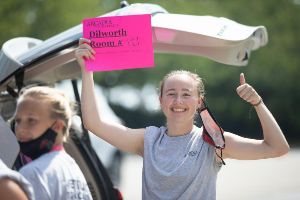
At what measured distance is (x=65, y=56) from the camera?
4422 millimetres

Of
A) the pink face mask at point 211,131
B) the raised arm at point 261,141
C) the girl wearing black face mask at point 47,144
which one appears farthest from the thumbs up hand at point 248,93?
the girl wearing black face mask at point 47,144

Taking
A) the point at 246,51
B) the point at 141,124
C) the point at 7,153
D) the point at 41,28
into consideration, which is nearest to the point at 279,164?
the point at 41,28

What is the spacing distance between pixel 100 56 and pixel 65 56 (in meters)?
0.55

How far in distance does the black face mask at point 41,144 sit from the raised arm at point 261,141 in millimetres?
901

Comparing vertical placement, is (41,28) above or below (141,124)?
above

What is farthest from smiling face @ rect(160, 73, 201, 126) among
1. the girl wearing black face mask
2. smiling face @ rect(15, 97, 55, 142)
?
smiling face @ rect(15, 97, 55, 142)

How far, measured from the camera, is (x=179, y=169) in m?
3.71

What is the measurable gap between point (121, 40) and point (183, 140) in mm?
645

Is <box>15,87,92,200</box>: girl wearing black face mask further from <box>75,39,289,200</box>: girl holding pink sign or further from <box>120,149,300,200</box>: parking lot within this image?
<box>120,149,300,200</box>: parking lot

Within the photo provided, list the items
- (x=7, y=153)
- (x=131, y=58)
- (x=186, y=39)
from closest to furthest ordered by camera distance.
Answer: (x=7, y=153)
(x=131, y=58)
(x=186, y=39)

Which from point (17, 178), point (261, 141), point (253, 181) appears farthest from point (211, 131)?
point (253, 181)

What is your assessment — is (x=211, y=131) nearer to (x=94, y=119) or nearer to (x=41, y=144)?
(x=94, y=119)

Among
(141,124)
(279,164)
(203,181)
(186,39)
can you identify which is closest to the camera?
(203,181)

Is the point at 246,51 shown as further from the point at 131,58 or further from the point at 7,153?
the point at 7,153
